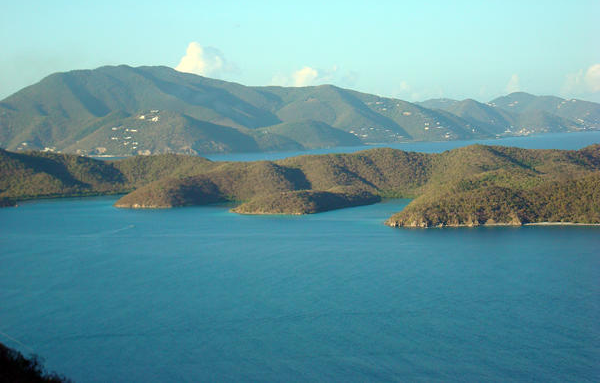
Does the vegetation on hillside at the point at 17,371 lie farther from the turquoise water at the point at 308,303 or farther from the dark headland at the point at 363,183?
the dark headland at the point at 363,183

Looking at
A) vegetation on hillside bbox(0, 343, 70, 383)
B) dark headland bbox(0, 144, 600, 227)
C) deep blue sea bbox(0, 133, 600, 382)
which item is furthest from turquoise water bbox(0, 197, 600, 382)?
vegetation on hillside bbox(0, 343, 70, 383)

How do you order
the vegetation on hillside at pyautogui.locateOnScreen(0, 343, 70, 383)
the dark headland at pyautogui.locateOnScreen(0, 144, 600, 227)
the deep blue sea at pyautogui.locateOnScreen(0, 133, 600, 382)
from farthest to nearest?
the dark headland at pyautogui.locateOnScreen(0, 144, 600, 227) → the deep blue sea at pyautogui.locateOnScreen(0, 133, 600, 382) → the vegetation on hillside at pyautogui.locateOnScreen(0, 343, 70, 383)

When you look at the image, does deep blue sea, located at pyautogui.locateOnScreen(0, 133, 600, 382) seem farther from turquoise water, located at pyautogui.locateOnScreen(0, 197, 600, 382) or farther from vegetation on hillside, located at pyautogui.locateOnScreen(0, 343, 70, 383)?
vegetation on hillside, located at pyautogui.locateOnScreen(0, 343, 70, 383)

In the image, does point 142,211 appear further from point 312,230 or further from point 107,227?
point 312,230

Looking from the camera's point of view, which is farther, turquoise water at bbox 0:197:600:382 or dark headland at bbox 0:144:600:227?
dark headland at bbox 0:144:600:227

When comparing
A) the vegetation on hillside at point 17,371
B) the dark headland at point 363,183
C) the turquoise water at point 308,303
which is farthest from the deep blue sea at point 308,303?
the vegetation on hillside at point 17,371
